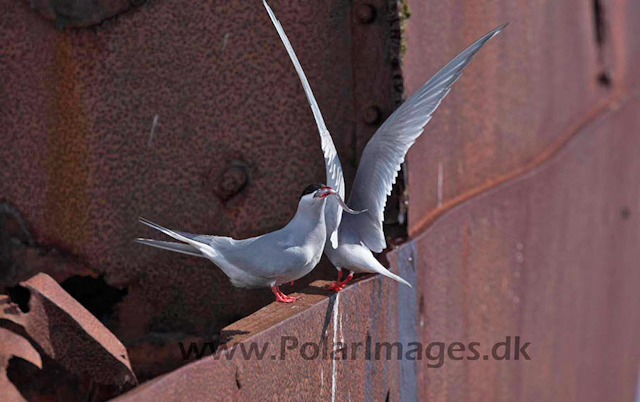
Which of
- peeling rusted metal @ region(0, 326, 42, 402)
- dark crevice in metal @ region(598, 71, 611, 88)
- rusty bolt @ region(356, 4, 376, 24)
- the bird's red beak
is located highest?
dark crevice in metal @ region(598, 71, 611, 88)

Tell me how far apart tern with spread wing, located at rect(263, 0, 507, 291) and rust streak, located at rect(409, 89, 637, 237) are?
24cm

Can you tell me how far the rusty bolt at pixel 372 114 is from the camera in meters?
2.13

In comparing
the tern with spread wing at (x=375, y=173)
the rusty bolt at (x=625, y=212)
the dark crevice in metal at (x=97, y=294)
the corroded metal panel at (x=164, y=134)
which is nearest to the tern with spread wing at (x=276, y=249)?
the tern with spread wing at (x=375, y=173)

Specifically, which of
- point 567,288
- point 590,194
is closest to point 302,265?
point 567,288

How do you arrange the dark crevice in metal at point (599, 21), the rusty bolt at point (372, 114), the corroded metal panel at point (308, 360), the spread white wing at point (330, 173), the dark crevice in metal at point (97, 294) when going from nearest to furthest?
the corroded metal panel at point (308, 360)
the spread white wing at point (330, 173)
the rusty bolt at point (372, 114)
the dark crevice in metal at point (97, 294)
the dark crevice in metal at point (599, 21)

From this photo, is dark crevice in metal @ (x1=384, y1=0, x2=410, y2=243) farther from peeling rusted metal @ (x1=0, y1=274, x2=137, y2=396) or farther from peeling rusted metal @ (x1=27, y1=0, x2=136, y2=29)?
peeling rusted metal @ (x1=0, y1=274, x2=137, y2=396)

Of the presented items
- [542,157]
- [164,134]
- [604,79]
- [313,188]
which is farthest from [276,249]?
[604,79]

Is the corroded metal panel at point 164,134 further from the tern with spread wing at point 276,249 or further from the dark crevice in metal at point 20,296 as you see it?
the tern with spread wing at point 276,249

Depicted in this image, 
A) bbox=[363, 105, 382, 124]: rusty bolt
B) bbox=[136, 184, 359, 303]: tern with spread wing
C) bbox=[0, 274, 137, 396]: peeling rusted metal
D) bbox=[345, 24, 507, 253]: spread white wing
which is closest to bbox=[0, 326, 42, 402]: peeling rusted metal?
bbox=[0, 274, 137, 396]: peeling rusted metal

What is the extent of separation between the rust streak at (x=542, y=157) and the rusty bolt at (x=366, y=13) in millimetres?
598

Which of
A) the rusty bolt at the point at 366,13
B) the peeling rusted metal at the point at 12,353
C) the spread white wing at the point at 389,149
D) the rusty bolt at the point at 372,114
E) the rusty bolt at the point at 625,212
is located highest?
the rusty bolt at the point at 625,212

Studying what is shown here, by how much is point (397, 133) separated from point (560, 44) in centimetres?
151

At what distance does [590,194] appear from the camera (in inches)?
133

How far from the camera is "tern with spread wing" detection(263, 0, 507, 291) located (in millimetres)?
1890
